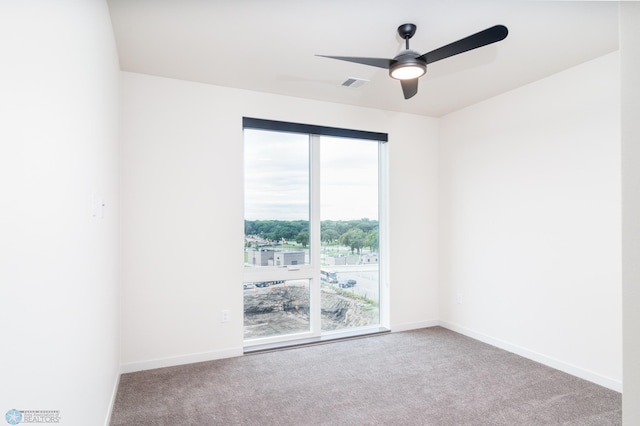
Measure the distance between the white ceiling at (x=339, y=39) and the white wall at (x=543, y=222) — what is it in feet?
1.25

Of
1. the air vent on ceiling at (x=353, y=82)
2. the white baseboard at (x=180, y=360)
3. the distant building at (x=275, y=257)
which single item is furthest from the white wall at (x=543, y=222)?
the white baseboard at (x=180, y=360)

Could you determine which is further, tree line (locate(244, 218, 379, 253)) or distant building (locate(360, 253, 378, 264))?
distant building (locate(360, 253, 378, 264))

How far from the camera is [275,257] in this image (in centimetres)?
400

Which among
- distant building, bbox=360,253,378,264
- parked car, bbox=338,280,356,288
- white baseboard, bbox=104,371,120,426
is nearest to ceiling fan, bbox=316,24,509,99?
distant building, bbox=360,253,378,264

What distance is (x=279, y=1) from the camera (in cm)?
225

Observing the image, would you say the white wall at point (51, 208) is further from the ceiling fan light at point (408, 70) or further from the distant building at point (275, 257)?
the distant building at point (275, 257)

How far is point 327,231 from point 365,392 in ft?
6.09

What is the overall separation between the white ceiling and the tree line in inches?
56.1

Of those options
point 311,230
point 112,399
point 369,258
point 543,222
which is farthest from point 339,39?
point 112,399

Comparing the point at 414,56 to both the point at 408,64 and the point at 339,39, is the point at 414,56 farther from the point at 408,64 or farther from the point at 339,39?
the point at 339,39

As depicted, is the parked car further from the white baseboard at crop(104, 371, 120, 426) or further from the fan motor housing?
the fan motor housing

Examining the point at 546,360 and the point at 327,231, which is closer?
the point at 546,360

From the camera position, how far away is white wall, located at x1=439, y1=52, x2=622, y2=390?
2.98m

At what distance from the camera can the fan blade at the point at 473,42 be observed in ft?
6.46
